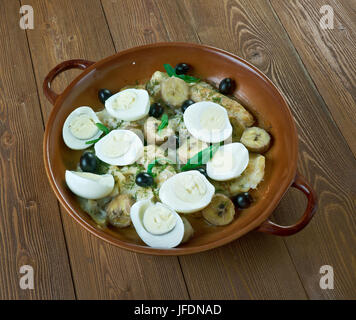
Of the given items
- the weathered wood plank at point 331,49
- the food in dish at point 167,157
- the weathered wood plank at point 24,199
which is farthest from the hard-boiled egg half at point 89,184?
the weathered wood plank at point 331,49

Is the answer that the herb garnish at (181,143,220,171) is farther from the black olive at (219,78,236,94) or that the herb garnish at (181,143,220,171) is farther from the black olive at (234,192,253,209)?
the black olive at (219,78,236,94)

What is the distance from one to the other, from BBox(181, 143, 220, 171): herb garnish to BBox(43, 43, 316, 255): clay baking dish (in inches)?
8.9

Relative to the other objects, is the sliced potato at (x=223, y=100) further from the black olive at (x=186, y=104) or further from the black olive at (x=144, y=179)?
the black olive at (x=144, y=179)

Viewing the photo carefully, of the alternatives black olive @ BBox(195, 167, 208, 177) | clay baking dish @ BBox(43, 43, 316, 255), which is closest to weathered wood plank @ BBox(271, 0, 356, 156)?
clay baking dish @ BBox(43, 43, 316, 255)

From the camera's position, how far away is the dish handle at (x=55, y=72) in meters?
1.70

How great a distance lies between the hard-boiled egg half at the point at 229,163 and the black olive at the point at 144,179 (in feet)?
0.72

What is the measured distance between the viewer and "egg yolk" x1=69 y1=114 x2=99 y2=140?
64.4 inches

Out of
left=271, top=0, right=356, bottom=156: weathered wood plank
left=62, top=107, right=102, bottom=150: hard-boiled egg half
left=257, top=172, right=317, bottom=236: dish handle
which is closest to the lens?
left=257, top=172, right=317, bottom=236: dish handle

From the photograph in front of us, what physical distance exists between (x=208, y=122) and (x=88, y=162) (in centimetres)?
49

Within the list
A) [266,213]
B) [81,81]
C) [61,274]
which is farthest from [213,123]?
[61,274]

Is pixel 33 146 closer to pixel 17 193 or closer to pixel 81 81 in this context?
pixel 17 193

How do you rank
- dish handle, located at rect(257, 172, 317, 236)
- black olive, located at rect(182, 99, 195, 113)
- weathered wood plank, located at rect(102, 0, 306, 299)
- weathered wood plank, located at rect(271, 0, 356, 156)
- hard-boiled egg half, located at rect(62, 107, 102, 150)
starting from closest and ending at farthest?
dish handle, located at rect(257, 172, 317, 236), weathered wood plank, located at rect(102, 0, 306, 299), hard-boiled egg half, located at rect(62, 107, 102, 150), black olive, located at rect(182, 99, 195, 113), weathered wood plank, located at rect(271, 0, 356, 156)

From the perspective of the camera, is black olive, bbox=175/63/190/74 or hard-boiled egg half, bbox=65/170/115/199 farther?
black olive, bbox=175/63/190/74

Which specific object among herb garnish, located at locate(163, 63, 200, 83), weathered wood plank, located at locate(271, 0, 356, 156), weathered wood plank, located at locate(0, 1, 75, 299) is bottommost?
weathered wood plank, located at locate(0, 1, 75, 299)
